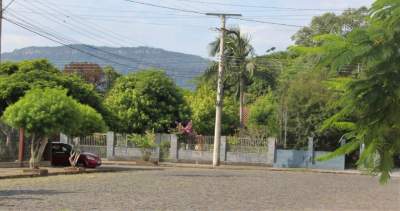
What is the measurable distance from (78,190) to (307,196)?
7.36 metres

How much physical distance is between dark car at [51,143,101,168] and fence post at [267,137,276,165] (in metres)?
14.4

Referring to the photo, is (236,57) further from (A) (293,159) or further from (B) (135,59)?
(B) (135,59)

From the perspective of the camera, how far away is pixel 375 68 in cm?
471

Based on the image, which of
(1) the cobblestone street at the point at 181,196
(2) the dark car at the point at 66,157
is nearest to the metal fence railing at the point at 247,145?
(2) the dark car at the point at 66,157

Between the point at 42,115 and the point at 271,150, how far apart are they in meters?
21.7

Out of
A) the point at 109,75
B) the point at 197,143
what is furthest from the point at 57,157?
the point at 109,75

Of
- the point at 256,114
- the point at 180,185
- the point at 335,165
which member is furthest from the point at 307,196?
the point at 256,114

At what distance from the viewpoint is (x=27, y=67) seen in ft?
153

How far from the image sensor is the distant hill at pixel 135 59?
65.1m

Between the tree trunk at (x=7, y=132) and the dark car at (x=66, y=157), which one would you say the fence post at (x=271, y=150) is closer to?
the dark car at (x=66, y=157)

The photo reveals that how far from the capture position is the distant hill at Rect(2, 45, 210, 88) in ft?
213

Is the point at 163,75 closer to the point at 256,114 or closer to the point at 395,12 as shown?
the point at 256,114

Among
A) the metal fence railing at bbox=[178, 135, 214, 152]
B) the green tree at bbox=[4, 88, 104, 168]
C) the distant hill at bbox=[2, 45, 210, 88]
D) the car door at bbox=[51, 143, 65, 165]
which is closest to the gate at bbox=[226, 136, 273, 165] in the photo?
the metal fence railing at bbox=[178, 135, 214, 152]

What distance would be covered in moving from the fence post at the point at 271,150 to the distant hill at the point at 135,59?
9603 mm
